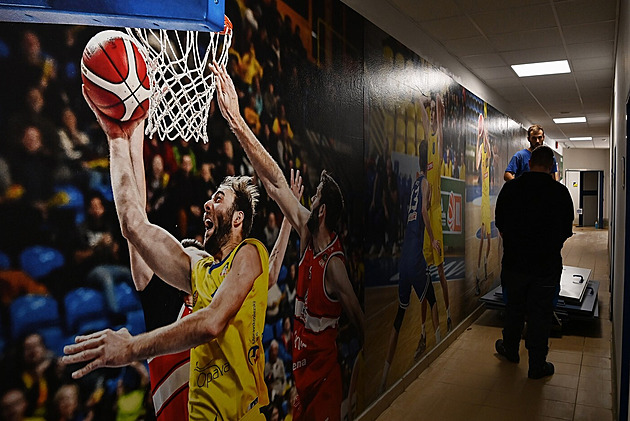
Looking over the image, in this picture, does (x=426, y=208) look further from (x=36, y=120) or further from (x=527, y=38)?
(x=36, y=120)

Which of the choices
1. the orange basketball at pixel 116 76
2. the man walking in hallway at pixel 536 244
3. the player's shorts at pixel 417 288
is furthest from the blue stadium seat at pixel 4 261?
the man walking in hallway at pixel 536 244

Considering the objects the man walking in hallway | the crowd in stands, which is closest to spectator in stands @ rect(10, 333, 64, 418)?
the crowd in stands

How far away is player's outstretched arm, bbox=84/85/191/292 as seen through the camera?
1.69 m

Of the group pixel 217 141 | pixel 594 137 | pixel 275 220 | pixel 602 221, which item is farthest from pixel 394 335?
pixel 602 221

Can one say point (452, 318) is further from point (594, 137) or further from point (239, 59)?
point (594, 137)

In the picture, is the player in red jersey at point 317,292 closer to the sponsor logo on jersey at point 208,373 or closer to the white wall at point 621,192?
the sponsor logo on jersey at point 208,373

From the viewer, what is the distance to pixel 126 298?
5.76 ft

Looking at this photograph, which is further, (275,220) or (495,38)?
(495,38)

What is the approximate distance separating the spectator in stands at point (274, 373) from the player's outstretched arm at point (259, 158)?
576mm

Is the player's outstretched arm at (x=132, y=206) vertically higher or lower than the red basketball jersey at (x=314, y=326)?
higher

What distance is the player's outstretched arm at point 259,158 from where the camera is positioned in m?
2.18

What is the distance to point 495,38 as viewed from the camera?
16.3 ft

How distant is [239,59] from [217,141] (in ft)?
1.22

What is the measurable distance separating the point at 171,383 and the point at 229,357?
0.31 meters
